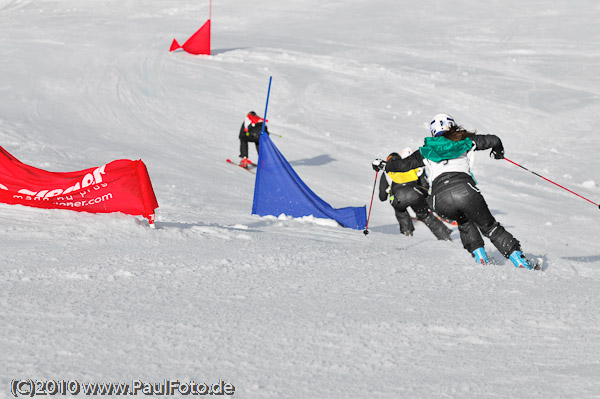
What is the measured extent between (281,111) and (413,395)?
15.0m

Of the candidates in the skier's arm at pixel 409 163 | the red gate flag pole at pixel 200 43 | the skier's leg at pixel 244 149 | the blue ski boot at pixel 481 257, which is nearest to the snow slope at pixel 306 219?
the blue ski boot at pixel 481 257

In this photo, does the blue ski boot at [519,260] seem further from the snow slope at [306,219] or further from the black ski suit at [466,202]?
the snow slope at [306,219]

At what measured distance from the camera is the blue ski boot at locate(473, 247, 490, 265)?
6469 millimetres

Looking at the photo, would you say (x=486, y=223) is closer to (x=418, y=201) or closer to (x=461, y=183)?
(x=461, y=183)

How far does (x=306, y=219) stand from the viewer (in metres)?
9.40

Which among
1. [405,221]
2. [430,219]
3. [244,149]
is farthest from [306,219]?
[244,149]

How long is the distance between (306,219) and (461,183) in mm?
3275

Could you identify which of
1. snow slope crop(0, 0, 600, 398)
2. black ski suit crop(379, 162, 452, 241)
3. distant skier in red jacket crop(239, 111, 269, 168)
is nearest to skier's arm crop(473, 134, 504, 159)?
snow slope crop(0, 0, 600, 398)

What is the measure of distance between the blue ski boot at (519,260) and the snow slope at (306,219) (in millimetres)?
239

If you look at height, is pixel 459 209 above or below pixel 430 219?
above

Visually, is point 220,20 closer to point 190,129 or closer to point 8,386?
point 190,129

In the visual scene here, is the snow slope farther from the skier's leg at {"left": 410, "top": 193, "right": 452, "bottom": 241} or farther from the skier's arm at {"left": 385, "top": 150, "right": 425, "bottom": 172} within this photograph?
the skier's leg at {"left": 410, "top": 193, "right": 452, "bottom": 241}

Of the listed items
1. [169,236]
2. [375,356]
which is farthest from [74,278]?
[375,356]

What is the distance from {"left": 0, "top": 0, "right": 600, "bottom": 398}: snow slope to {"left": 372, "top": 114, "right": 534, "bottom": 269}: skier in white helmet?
1.25 ft
